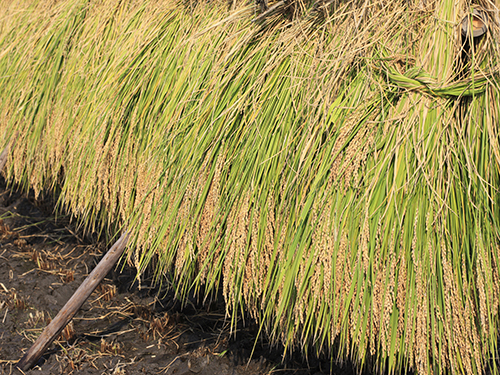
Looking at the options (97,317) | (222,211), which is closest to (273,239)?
(222,211)

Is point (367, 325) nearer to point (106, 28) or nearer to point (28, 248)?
point (106, 28)

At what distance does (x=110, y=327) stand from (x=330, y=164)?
1.81 meters

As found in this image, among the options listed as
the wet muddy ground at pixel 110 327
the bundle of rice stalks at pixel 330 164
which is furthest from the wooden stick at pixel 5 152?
the bundle of rice stalks at pixel 330 164

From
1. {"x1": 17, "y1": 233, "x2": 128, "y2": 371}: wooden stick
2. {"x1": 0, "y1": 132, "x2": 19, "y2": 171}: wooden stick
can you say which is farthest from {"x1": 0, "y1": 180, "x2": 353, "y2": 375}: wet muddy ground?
{"x1": 0, "y1": 132, "x2": 19, "y2": 171}: wooden stick

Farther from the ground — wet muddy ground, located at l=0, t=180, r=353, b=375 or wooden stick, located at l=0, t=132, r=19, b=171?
wooden stick, located at l=0, t=132, r=19, b=171

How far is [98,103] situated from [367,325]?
5.58ft

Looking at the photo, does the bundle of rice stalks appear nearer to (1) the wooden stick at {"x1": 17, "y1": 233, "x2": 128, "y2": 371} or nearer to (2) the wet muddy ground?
(1) the wooden stick at {"x1": 17, "y1": 233, "x2": 128, "y2": 371}

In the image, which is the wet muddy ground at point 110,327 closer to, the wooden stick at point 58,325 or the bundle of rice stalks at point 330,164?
the wooden stick at point 58,325

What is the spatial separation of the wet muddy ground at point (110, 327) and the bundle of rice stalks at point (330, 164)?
0.74 m

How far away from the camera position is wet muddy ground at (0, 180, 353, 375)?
2426 millimetres

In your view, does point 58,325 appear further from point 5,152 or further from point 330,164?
point 330,164

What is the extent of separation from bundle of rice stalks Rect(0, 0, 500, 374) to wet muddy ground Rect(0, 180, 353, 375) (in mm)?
745

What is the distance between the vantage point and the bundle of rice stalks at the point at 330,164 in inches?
59.4

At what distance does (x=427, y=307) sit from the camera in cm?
149
